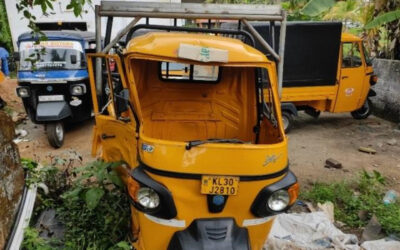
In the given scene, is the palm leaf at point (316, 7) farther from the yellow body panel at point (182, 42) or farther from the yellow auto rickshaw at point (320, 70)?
the yellow body panel at point (182, 42)

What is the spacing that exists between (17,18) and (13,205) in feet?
43.5

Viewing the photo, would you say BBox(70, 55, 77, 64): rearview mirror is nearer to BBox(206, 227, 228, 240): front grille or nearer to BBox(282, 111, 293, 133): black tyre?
BBox(282, 111, 293, 133): black tyre

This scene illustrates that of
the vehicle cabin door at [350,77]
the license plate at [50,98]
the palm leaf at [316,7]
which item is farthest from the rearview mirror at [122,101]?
the vehicle cabin door at [350,77]

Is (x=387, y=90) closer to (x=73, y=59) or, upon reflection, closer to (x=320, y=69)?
(x=320, y=69)

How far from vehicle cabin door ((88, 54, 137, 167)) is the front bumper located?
0.85 metres

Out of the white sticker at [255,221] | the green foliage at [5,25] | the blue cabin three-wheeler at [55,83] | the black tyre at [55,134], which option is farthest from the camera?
the green foliage at [5,25]

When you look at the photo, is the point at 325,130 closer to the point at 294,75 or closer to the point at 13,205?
the point at 294,75

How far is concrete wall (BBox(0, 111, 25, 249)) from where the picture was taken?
314cm

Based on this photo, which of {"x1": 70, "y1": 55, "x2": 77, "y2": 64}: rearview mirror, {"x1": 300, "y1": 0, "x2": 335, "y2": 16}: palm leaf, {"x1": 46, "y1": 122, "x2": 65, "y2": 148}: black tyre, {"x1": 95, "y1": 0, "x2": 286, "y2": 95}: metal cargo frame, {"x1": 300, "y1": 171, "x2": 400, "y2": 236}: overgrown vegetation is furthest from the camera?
{"x1": 300, "y1": 0, "x2": 335, "y2": 16}: palm leaf

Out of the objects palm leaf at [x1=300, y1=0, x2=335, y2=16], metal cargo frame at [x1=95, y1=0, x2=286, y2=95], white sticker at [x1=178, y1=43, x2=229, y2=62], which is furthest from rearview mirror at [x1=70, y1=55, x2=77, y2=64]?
white sticker at [x1=178, y1=43, x2=229, y2=62]

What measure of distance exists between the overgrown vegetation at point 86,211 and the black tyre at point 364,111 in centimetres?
773

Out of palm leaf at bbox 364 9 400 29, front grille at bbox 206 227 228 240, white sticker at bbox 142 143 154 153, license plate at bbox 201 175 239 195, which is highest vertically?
palm leaf at bbox 364 9 400 29

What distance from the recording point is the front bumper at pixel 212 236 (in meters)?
2.72

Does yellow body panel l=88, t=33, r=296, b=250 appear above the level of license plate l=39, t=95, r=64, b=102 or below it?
above
